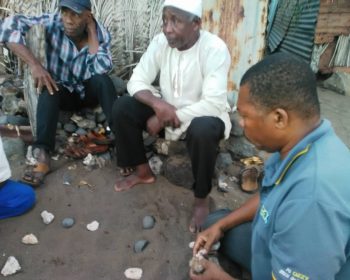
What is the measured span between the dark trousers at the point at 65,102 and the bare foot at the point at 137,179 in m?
0.52

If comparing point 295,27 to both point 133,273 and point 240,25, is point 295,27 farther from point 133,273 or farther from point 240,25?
point 133,273

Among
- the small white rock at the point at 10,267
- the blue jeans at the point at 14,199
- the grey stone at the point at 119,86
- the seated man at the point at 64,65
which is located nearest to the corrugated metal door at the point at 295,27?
the grey stone at the point at 119,86

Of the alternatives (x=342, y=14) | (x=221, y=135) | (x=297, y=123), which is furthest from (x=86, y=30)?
(x=342, y=14)

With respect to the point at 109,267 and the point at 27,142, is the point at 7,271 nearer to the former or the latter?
the point at 109,267

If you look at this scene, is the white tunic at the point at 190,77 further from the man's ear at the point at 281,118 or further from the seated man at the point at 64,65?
the man's ear at the point at 281,118

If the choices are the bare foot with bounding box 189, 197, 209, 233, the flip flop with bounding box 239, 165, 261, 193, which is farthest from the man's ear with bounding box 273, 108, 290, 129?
the flip flop with bounding box 239, 165, 261, 193

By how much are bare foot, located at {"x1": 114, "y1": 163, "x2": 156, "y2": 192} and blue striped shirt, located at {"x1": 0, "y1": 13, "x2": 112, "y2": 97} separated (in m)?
0.92

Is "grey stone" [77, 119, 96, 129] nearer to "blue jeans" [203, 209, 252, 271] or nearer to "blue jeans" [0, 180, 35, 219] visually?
"blue jeans" [0, 180, 35, 219]

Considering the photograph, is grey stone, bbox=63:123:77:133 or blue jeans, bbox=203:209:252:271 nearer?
blue jeans, bbox=203:209:252:271

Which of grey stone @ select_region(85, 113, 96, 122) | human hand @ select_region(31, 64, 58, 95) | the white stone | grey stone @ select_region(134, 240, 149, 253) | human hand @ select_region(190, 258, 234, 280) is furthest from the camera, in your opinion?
grey stone @ select_region(85, 113, 96, 122)

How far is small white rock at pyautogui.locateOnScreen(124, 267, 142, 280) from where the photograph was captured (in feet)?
7.69

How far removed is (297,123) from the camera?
138 centimetres

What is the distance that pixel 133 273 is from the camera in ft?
7.75

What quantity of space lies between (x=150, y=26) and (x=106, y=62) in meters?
0.99
